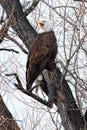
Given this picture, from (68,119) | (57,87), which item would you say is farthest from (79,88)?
(68,119)

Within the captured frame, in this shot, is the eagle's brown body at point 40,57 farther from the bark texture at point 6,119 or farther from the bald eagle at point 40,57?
the bark texture at point 6,119

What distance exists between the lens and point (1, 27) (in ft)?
24.0

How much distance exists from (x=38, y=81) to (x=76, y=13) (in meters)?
1.14

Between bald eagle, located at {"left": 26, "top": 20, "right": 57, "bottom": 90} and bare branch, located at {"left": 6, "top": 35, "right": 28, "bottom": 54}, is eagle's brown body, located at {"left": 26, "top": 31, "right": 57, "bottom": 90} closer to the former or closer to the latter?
bald eagle, located at {"left": 26, "top": 20, "right": 57, "bottom": 90}

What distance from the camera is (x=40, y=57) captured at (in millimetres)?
5375

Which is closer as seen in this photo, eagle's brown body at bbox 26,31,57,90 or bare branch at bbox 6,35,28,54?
eagle's brown body at bbox 26,31,57,90

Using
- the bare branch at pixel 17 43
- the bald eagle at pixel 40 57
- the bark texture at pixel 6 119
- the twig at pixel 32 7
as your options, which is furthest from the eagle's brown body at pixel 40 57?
the twig at pixel 32 7

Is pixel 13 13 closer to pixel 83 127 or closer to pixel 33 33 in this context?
pixel 33 33

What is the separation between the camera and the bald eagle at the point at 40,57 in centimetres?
534

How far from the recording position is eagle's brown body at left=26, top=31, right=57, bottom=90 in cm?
534

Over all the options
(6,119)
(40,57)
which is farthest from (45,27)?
(6,119)

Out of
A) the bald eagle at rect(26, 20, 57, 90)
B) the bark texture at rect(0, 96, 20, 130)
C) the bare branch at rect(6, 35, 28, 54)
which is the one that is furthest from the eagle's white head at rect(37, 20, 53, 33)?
the bark texture at rect(0, 96, 20, 130)

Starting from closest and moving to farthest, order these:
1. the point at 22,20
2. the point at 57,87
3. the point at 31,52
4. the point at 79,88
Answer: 1. the point at 31,52
2. the point at 57,87
3. the point at 79,88
4. the point at 22,20

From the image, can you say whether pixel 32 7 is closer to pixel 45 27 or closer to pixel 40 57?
pixel 45 27
